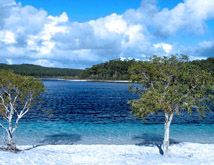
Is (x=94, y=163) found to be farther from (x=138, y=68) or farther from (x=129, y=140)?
(x=129, y=140)

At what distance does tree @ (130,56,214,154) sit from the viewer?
124 feet

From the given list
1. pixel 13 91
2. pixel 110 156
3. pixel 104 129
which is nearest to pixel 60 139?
pixel 104 129

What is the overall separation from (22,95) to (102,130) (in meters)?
21.1

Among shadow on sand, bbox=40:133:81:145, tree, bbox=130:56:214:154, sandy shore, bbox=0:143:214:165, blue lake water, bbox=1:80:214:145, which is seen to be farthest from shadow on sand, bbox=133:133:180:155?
shadow on sand, bbox=40:133:81:145

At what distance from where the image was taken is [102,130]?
58031mm

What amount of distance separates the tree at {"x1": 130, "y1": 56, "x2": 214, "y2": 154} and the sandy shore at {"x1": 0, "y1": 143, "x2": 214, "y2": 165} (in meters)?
2.57

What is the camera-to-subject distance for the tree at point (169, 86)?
37938 millimetres

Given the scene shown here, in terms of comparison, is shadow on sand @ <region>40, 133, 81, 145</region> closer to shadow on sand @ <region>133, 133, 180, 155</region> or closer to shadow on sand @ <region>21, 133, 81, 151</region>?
shadow on sand @ <region>21, 133, 81, 151</region>

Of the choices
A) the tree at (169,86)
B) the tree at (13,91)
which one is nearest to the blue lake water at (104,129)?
the tree at (13,91)

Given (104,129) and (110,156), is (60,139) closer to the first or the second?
(104,129)

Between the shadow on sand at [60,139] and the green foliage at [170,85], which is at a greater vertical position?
the green foliage at [170,85]

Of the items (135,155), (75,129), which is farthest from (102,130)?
(135,155)

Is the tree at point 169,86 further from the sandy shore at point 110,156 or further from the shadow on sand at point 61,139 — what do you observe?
the shadow on sand at point 61,139

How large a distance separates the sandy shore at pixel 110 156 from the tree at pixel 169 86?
2.57 m
